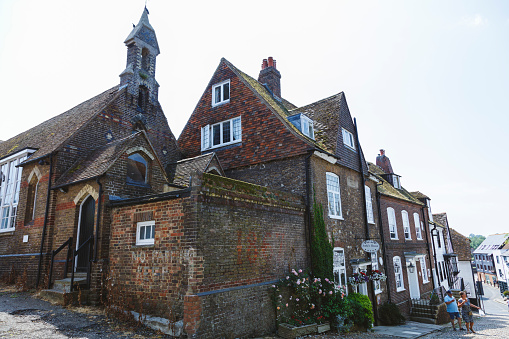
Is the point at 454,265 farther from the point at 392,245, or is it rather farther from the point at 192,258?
the point at 192,258

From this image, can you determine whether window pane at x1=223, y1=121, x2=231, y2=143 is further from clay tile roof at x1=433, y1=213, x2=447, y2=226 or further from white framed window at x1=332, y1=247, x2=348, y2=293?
clay tile roof at x1=433, y1=213, x2=447, y2=226

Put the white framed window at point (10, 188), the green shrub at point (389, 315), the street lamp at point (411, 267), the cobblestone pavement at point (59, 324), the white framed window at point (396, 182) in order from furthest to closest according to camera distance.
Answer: the white framed window at point (396, 182) < the street lamp at point (411, 267) < the green shrub at point (389, 315) < the white framed window at point (10, 188) < the cobblestone pavement at point (59, 324)

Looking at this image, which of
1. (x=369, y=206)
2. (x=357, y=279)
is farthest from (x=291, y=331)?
(x=369, y=206)

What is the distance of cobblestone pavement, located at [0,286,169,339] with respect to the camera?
785 cm

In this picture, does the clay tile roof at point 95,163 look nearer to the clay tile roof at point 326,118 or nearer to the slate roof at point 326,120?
the slate roof at point 326,120

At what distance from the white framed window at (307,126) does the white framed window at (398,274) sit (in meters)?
10.9

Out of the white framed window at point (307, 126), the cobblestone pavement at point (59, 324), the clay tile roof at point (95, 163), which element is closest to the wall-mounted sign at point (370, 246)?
the white framed window at point (307, 126)

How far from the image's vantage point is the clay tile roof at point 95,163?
40.0 ft

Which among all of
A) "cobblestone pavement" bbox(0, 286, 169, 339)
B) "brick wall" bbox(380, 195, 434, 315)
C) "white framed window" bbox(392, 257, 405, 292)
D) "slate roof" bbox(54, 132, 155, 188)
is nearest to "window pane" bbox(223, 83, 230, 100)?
"slate roof" bbox(54, 132, 155, 188)

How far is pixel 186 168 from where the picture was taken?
15375 millimetres

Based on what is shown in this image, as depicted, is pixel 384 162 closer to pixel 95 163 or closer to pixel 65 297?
pixel 95 163

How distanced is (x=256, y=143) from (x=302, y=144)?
8.95 feet

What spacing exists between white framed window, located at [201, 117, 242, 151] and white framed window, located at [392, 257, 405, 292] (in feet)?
44.1

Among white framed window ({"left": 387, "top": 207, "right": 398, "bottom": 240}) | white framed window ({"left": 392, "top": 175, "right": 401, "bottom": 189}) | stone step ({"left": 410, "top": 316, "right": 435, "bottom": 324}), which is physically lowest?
stone step ({"left": 410, "top": 316, "right": 435, "bottom": 324})
